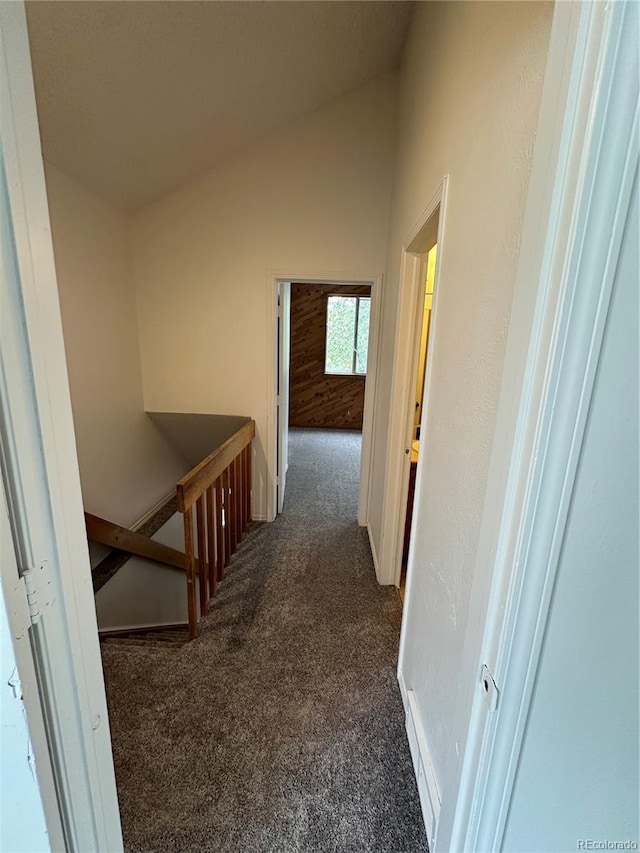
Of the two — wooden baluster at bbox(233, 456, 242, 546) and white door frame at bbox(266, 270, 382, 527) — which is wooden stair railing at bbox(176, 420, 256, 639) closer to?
wooden baluster at bbox(233, 456, 242, 546)

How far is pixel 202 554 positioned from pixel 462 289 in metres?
1.79

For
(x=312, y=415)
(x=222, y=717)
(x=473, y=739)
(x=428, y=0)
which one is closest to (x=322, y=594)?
(x=222, y=717)

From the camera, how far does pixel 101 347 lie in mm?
2559

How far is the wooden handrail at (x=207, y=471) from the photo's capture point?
Result: 5.57ft

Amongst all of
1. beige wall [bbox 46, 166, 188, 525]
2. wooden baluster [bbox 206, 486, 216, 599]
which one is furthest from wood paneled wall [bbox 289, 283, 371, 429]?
wooden baluster [bbox 206, 486, 216, 599]

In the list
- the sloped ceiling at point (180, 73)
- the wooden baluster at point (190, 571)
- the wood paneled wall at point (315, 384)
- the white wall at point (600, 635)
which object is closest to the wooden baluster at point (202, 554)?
the wooden baluster at point (190, 571)

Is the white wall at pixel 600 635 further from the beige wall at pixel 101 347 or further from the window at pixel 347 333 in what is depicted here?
the window at pixel 347 333

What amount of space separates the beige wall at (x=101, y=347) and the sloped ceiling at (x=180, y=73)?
0.23m

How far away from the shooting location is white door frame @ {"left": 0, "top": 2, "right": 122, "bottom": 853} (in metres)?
0.54

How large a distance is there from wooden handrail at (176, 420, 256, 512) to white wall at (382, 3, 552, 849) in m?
1.05

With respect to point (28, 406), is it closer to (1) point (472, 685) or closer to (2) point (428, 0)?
(1) point (472, 685)

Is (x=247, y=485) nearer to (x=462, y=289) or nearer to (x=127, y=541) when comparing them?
(x=127, y=541)

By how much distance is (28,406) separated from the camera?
58 cm

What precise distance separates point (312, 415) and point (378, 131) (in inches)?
180
